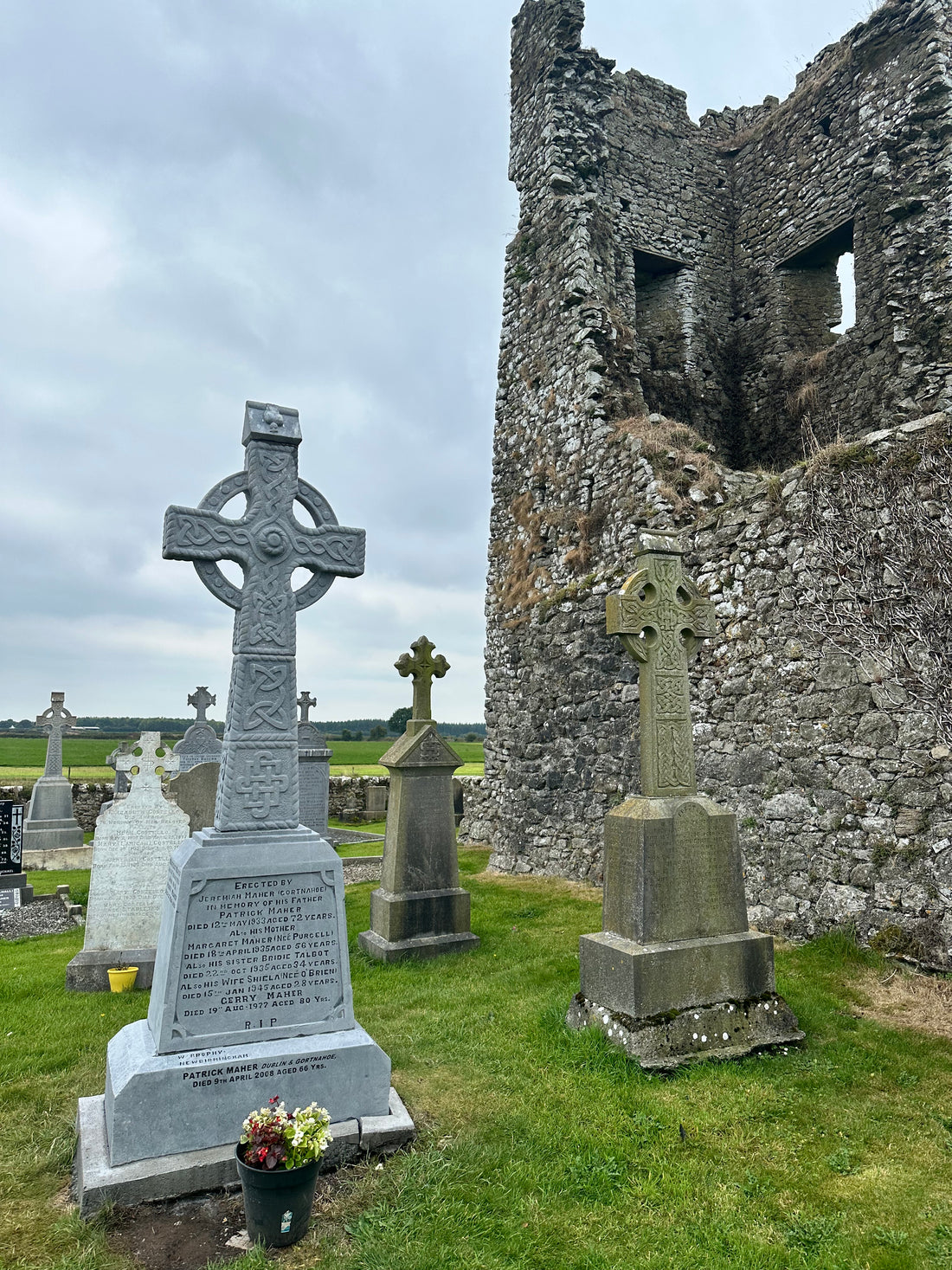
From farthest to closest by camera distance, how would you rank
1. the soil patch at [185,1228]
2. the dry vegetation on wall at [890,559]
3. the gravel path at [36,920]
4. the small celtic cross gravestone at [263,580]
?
the gravel path at [36,920] → the dry vegetation on wall at [890,559] → the small celtic cross gravestone at [263,580] → the soil patch at [185,1228]

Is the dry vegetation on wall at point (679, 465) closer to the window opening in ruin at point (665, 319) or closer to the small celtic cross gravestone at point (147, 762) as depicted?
the window opening in ruin at point (665, 319)

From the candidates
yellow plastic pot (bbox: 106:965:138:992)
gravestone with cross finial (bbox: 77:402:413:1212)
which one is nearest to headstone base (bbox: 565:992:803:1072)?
gravestone with cross finial (bbox: 77:402:413:1212)

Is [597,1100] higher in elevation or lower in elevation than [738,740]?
lower

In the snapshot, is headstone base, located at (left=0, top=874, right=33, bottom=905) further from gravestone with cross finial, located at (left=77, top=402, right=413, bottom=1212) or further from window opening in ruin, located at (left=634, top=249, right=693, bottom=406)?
window opening in ruin, located at (left=634, top=249, right=693, bottom=406)

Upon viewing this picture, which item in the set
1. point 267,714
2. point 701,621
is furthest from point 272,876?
point 701,621

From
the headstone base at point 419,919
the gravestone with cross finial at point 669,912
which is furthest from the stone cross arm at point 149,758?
the gravestone with cross finial at point 669,912

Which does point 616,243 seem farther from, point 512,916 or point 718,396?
point 512,916

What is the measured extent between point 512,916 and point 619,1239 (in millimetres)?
5861

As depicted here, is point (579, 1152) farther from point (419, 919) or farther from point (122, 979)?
point (122, 979)

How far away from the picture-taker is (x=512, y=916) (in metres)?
9.02

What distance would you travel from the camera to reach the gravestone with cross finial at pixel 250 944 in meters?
3.54

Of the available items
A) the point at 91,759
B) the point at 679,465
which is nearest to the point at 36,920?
the point at 679,465

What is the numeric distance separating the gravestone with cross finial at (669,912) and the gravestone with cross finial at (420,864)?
2595 mm

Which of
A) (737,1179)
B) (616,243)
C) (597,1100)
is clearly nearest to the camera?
(737,1179)
